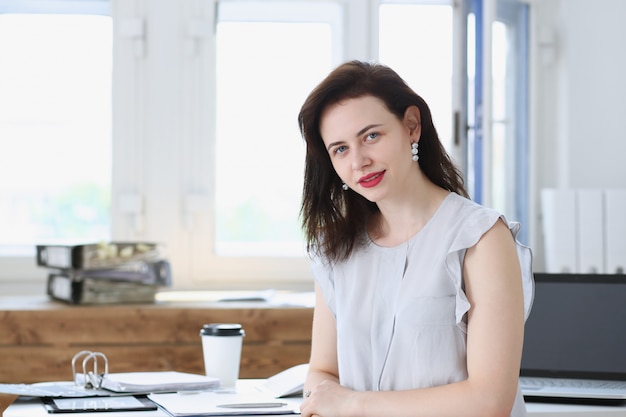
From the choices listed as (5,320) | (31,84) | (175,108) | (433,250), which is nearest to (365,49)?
(175,108)

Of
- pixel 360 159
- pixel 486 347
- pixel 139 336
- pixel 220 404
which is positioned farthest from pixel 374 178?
pixel 139 336

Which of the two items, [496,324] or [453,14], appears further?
[453,14]

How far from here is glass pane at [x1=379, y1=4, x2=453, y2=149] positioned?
11.7 ft

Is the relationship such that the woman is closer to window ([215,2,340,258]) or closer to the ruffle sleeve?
the ruffle sleeve

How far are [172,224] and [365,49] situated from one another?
973mm

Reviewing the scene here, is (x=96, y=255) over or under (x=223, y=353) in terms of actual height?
over

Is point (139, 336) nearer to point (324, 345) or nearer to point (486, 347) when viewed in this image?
point (324, 345)

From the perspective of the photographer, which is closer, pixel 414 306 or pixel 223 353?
pixel 414 306

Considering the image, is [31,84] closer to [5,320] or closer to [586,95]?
[5,320]

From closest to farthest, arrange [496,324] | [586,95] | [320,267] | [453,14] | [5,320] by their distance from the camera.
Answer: [496,324] → [320,267] → [5,320] → [453,14] → [586,95]

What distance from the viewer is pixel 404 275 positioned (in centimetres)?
174

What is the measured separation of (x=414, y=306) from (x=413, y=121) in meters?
0.35

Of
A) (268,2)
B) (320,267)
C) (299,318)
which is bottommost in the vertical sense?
(299,318)

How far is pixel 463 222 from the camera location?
1.69m
